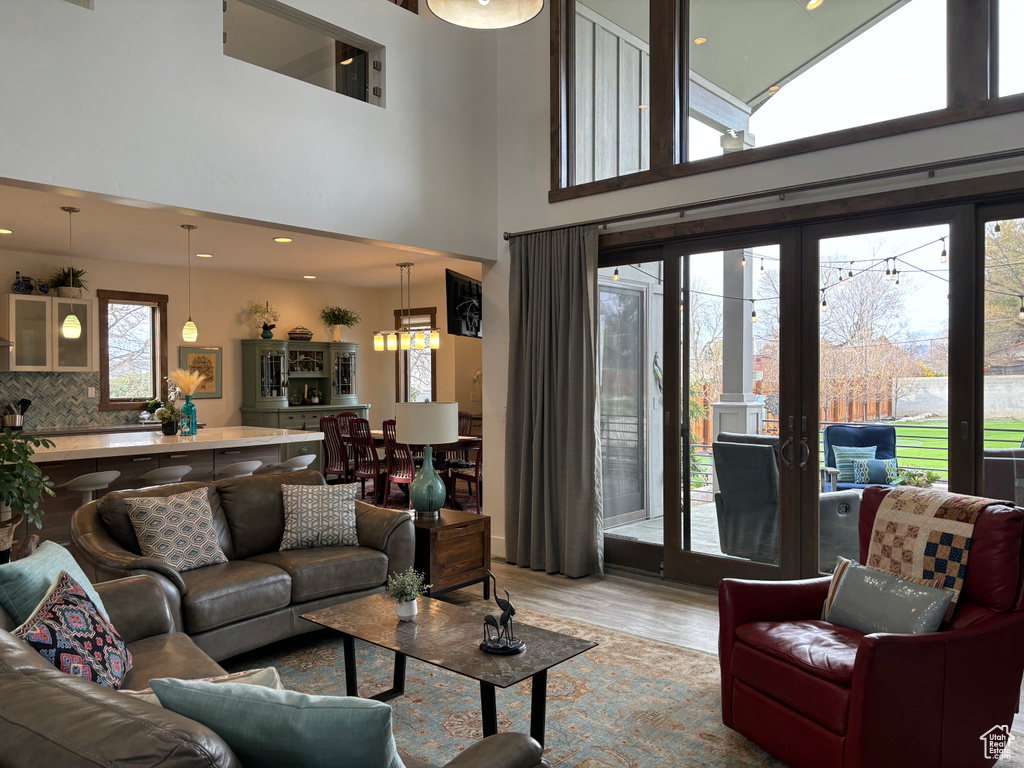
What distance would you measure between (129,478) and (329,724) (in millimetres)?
5020

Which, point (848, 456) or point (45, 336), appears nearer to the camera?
point (848, 456)

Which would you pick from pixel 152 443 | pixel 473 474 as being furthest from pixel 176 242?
pixel 473 474

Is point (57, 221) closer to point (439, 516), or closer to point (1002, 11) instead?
point (439, 516)

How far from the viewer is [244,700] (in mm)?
1274

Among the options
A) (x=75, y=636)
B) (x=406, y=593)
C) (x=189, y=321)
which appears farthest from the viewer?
(x=189, y=321)

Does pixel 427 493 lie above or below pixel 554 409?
below

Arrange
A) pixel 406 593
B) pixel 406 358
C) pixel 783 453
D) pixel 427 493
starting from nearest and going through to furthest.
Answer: pixel 406 593
pixel 783 453
pixel 427 493
pixel 406 358


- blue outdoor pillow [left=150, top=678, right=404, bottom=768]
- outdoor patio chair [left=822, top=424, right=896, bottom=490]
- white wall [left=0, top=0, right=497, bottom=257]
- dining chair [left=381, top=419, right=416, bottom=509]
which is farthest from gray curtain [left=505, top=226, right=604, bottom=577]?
blue outdoor pillow [left=150, top=678, right=404, bottom=768]

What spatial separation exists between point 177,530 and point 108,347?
5530 mm

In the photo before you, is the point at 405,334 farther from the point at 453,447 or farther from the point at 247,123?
the point at 247,123

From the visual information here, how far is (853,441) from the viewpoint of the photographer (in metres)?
4.14

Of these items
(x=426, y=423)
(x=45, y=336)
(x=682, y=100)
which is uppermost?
(x=682, y=100)

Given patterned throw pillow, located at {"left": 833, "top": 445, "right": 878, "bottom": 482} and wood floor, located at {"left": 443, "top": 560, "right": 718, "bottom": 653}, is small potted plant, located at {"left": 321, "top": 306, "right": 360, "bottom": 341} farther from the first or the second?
patterned throw pillow, located at {"left": 833, "top": 445, "right": 878, "bottom": 482}

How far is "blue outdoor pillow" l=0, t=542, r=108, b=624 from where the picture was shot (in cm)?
216
